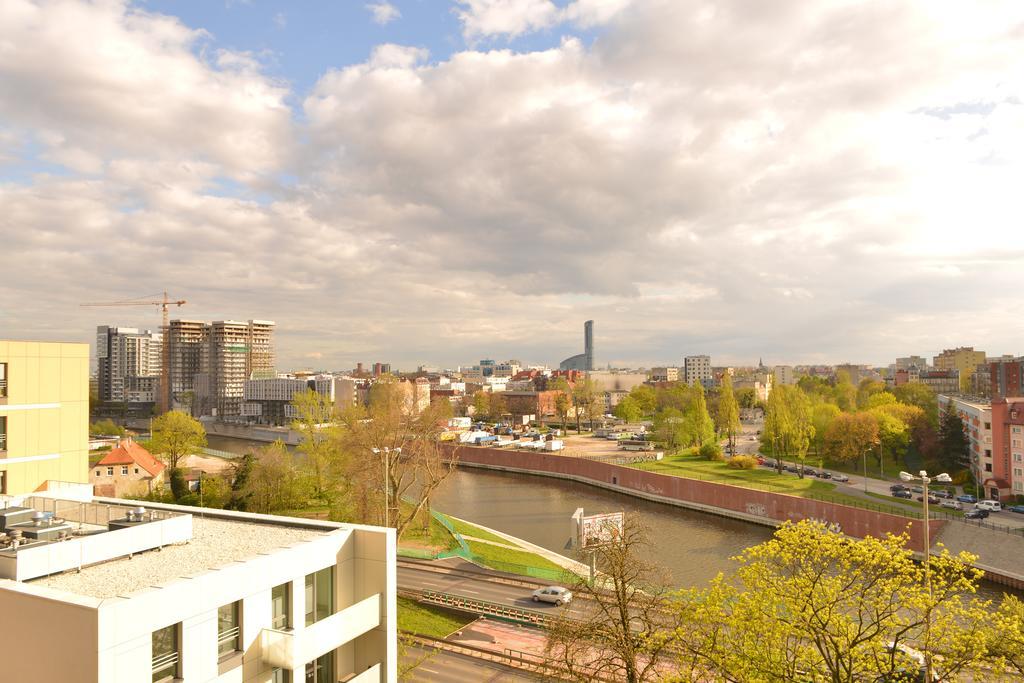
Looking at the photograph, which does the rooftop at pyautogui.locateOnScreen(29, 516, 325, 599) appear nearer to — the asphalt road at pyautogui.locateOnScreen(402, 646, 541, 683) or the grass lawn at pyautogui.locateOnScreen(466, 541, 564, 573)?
the asphalt road at pyautogui.locateOnScreen(402, 646, 541, 683)

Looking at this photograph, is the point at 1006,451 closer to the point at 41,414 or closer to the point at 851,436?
the point at 851,436

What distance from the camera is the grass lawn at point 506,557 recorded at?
35875 mm

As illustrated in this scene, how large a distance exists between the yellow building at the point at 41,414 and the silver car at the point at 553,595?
19.1m

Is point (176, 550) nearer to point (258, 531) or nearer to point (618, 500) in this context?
point (258, 531)

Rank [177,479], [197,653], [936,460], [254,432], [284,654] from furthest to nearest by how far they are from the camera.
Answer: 1. [254,432]
2. [936,460]
3. [177,479]
4. [284,654]
5. [197,653]

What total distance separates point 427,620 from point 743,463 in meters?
45.4

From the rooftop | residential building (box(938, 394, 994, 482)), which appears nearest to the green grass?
the rooftop

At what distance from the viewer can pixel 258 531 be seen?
13.7 metres

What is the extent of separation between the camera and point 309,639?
1044cm

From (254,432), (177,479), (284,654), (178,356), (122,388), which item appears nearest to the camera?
(284,654)

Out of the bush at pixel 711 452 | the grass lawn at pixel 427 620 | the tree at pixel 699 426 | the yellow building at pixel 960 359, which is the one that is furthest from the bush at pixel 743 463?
the yellow building at pixel 960 359

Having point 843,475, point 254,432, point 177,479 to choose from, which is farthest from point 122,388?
point 843,475

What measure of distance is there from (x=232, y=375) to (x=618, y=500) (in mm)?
146263

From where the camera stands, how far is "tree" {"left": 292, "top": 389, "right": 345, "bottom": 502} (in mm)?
48812
